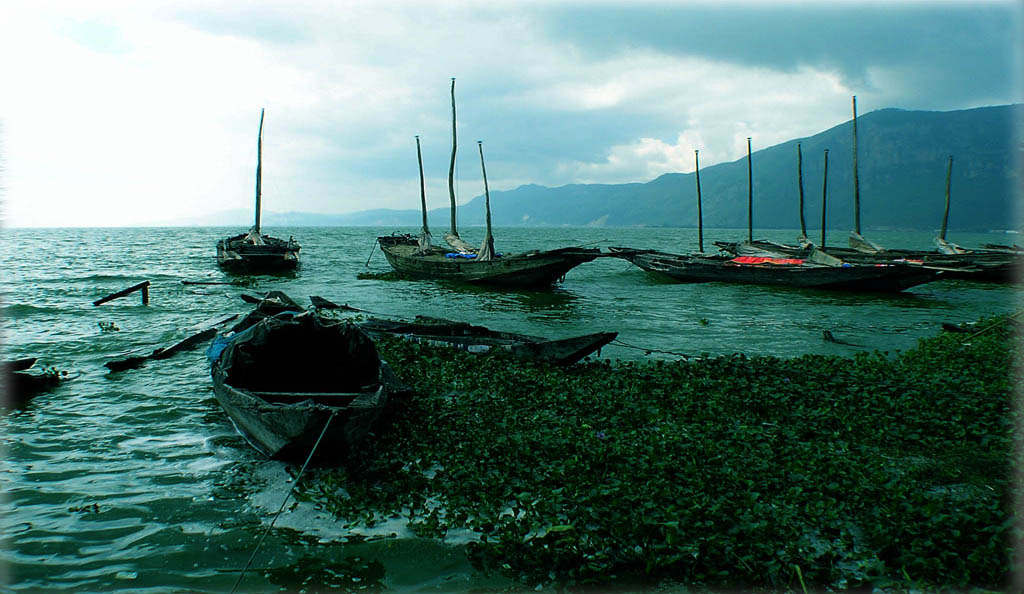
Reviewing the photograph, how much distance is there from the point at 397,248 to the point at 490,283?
543 inches

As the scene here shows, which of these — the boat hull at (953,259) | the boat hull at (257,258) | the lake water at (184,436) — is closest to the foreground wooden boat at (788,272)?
the lake water at (184,436)

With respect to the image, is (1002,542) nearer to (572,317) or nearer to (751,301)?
(572,317)

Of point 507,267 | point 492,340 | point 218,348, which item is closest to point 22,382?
point 218,348

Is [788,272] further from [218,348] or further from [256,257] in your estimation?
[256,257]

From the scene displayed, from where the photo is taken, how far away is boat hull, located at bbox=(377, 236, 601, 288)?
94.0 feet

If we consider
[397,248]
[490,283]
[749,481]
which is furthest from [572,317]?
[397,248]

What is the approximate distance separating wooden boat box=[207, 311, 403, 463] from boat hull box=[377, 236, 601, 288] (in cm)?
1673

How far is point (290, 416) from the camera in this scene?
311 inches

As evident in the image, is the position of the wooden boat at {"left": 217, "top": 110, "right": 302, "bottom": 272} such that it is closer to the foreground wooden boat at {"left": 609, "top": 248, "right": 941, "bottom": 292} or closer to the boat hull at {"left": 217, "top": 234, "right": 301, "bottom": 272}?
the boat hull at {"left": 217, "top": 234, "right": 301, "bottom": 272}

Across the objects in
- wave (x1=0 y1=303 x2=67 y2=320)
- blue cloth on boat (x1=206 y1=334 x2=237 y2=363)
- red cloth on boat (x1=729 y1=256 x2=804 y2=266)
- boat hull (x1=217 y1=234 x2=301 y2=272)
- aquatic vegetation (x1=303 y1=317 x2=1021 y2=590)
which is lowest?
aquatic vegetation (x1=303 y1=317 x2=1021 y2=590)

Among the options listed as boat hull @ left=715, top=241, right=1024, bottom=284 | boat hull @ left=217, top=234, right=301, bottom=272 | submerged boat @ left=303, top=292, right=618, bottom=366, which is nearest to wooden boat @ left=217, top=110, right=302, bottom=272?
boat hull @ left=217, top=234, right=301, bottom=272

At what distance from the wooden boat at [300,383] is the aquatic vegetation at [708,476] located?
63cm

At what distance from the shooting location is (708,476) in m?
7.53

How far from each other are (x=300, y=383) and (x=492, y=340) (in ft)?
17.9
